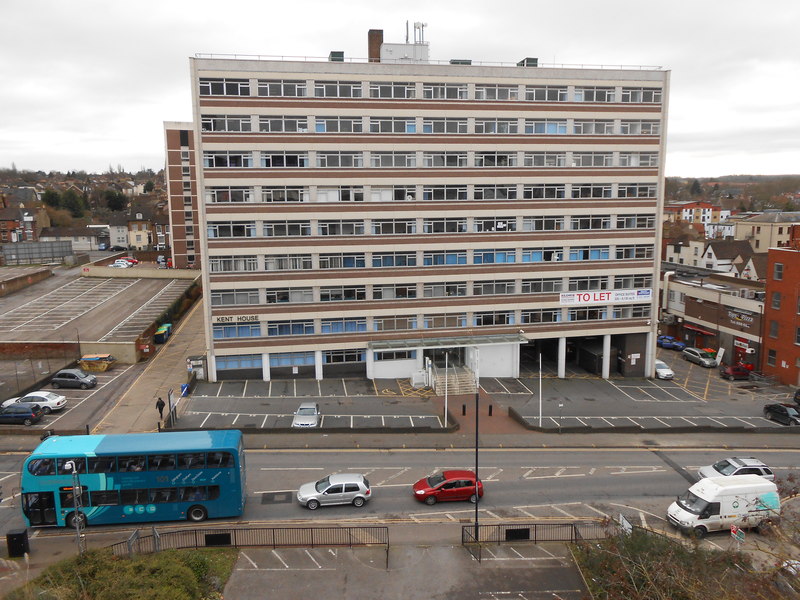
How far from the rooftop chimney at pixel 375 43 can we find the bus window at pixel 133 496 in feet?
127

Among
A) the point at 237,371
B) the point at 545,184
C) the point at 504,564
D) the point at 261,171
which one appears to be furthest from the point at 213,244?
the point at 504,564

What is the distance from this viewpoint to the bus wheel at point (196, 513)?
87.2 feet

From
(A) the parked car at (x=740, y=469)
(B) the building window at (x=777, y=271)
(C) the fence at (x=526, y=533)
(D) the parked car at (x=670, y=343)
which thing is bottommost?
(D) the parked car at (x=670, y=343)

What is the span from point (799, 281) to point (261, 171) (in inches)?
1872

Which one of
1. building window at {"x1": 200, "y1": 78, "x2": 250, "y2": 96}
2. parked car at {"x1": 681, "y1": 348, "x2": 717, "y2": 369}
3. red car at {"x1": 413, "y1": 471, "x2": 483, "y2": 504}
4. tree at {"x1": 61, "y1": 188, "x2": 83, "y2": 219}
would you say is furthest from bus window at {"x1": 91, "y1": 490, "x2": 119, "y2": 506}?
tree at {"x1": 61, "y1": 188, "x2": 83, "y2": 219}

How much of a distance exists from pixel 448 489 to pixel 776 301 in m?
43.6

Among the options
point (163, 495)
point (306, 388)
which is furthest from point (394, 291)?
point (163, 495)

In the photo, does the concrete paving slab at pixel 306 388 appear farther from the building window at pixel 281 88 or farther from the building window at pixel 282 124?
the building window at pixel 281 88

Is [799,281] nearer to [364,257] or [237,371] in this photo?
[364,257]

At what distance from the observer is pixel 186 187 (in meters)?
96.2

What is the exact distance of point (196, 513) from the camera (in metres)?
26.6

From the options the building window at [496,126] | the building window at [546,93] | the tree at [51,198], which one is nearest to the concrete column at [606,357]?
the building window at [496,126]

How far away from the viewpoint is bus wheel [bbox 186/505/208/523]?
87.2 feet

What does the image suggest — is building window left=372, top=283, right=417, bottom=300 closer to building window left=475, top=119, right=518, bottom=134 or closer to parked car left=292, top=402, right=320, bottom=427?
parked car left=292, top=402, right=320, bottom=427
